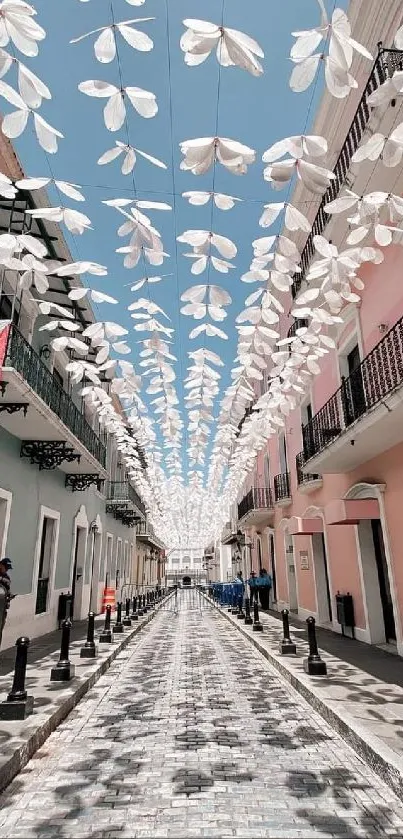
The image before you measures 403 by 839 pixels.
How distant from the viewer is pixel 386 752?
354 centimetres

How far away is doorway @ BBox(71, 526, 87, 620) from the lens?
1412cm

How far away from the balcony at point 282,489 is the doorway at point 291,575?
1.45 m

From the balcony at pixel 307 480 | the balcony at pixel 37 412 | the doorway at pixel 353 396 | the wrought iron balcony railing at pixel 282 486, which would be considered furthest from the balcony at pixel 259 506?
the doorway at pixel 353 396

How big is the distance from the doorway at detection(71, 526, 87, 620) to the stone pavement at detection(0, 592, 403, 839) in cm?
847

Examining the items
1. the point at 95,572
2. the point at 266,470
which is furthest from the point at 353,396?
the point at 95,572

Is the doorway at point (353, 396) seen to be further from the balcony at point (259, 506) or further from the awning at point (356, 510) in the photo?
the balcony at point (259, 506)

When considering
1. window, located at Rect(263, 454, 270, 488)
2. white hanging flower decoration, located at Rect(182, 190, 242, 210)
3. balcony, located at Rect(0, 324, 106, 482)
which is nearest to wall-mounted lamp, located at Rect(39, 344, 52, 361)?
balcony, located at Rect(0, 324, 106, 482)

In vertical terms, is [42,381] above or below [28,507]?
above

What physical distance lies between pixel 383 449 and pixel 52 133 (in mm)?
7513

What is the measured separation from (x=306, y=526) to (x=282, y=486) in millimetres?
4605

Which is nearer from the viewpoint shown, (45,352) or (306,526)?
(45,352)

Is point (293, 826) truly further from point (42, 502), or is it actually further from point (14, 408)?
point (42, 502)

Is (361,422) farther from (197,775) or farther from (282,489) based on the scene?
(282,489)

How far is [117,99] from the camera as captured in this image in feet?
9.43
